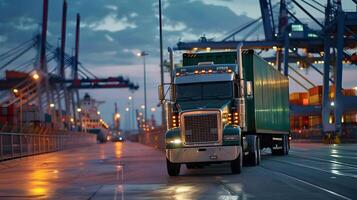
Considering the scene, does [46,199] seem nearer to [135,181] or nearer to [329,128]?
[135,181]

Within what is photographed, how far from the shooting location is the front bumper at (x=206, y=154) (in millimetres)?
20797

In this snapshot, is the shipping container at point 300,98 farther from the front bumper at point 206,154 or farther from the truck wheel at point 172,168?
the front bumper at point 206,154

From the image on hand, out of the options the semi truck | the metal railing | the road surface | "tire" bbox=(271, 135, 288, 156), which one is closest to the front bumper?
the semi truck

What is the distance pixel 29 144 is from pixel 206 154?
28.9 meters

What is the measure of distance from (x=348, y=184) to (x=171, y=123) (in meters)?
6.80

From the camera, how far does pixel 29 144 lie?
1865 inches

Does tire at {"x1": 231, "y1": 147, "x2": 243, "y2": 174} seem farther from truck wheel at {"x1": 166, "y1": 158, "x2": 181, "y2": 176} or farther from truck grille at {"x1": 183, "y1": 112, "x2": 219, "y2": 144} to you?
truck wheel at {"x1": 166, "y1": 158, "x2": 181, "y2": 176}

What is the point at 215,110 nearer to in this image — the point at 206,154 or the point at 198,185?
the point at 206,154

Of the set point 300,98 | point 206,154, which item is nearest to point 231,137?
point 206,154

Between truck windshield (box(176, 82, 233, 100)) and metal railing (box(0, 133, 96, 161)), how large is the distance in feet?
56.2

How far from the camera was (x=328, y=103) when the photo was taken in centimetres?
7538

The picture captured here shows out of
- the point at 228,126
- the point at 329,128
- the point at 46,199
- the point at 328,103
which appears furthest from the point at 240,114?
the point at 328,103

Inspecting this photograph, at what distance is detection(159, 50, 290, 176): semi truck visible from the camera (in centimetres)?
2088

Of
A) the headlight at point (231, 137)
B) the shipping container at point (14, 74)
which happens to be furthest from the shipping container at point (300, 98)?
the headlight at point (231, 137)
